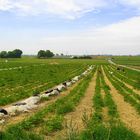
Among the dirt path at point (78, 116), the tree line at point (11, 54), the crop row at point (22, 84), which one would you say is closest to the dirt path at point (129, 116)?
the dirt path at point (78, 116)

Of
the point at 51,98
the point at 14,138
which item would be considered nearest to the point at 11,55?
the point at 51,98

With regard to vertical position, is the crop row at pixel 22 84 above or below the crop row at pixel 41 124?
below

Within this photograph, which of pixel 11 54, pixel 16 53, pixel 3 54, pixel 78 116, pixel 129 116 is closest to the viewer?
pixel 78 116

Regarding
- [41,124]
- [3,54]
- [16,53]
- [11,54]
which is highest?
[41,124]

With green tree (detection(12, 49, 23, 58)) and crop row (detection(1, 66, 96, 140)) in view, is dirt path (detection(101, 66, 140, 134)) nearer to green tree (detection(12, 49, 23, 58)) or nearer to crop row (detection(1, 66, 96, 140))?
crop row (detection(1, 66, 96, 140))

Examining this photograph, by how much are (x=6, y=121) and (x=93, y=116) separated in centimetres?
332

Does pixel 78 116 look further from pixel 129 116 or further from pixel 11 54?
pixel 11 54

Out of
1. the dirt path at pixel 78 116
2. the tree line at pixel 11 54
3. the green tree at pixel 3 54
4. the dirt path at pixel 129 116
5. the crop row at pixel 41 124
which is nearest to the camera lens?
the crop row at pixel 41 124

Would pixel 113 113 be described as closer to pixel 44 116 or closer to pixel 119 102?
pixel 44 116

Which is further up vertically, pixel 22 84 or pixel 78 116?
pixel 78 116

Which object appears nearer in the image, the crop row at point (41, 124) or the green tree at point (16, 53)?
the crop row at point (41, 124)

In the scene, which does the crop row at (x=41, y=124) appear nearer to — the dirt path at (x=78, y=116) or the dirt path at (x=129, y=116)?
the dirt path at (x=78, y=116)

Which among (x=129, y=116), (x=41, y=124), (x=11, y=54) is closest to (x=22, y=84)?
(x=129, y=116)

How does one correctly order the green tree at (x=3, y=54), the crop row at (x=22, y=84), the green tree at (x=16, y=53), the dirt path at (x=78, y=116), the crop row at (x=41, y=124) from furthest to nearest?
the green tree at (x=16, y=53)
the green tree at (x=3, y=54)
the crop row at (x=22, y=84)
the dirt path at (x=78, y=116)
the crop row at (x=41, y=124)
